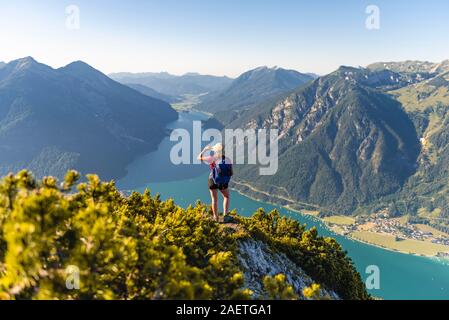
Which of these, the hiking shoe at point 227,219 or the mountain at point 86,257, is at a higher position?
the mountain at point 86,257

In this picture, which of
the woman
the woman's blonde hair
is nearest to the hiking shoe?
the woman

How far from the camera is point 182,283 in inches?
425

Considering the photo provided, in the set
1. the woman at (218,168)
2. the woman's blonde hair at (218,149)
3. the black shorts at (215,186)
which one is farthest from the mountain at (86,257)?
the woman's blonde hair at (218,149)

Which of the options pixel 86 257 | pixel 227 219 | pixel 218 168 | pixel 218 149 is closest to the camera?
pixel 86 257

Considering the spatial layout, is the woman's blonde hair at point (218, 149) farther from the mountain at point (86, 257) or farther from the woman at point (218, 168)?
the mountain at point (86, 257)

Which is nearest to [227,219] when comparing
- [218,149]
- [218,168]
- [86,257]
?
[218,168]

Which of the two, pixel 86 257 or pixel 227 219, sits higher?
pixel 86 257

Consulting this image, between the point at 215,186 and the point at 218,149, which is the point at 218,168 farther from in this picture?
the point at 218,149

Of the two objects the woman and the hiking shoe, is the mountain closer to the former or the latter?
the woman

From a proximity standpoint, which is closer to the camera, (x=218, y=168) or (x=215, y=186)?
(x=218, y=168)

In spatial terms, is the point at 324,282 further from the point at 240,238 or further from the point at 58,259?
the point at 58,259

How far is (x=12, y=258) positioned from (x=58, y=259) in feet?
7.59
